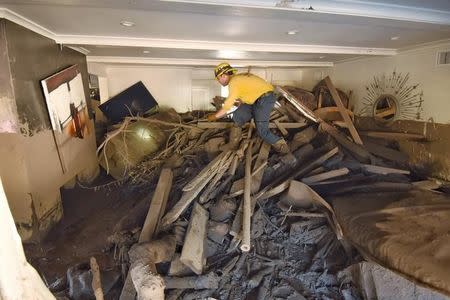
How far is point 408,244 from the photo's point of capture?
209 cm

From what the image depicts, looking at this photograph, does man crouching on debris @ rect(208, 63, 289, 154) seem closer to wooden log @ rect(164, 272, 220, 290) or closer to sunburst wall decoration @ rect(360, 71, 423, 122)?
wooden log @ rect(164, 272, 220, 290)

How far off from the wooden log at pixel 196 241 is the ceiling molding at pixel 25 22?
2.45m

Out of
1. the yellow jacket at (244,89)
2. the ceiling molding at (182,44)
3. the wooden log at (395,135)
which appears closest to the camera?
the ceiling molding at (182,44)

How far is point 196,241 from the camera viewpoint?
2658mm

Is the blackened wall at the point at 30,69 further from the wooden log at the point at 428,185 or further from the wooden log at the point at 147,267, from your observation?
the wooden log at the point at 428,185

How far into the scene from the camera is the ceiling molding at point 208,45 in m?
3.42

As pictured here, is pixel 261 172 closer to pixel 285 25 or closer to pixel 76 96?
pixel 285 25

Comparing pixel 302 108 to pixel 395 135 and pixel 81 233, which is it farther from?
pixel 81 233

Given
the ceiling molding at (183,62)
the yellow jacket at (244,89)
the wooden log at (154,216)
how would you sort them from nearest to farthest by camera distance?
the wooden log at (154,216) < the yellow jacket at (244,89) < the ceiling molding at (183,62)

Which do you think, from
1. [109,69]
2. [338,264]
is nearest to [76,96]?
[109,69]

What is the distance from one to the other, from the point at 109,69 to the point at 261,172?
15.2 feet

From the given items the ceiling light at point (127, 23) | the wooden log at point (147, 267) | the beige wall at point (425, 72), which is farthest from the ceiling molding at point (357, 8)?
the wooden log at point (147, 267)

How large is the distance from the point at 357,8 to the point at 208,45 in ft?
6.42

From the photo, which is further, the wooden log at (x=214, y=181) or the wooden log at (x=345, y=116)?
the wooden log at (x=345, y=116)
